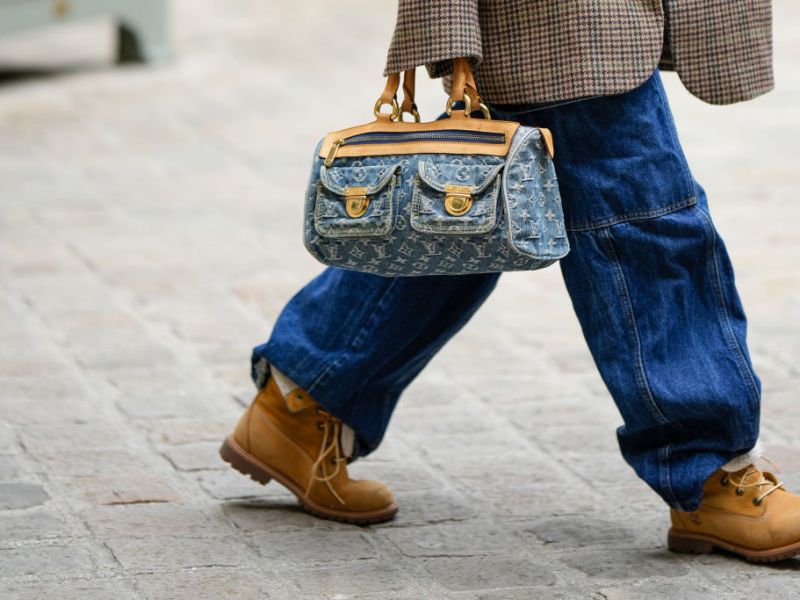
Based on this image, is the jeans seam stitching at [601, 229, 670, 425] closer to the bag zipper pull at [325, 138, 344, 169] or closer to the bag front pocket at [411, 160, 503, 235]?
the bag front pocket at [411, 160, 503, 235]

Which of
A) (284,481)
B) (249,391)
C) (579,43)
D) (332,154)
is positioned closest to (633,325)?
(579,43)

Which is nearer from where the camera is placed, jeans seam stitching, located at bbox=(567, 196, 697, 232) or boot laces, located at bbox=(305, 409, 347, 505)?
jeans seam stitching, located at bbox=(567, 196, 697, 232)

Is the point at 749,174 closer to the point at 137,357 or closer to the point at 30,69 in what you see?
the point at 137,357

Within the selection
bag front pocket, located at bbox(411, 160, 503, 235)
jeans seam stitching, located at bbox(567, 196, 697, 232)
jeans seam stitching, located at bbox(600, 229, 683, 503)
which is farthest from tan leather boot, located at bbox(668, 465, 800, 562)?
bag front pocket, located at bbox(411, 160, 503, 235)

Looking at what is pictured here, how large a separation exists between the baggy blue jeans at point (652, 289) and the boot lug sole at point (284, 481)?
0.47m

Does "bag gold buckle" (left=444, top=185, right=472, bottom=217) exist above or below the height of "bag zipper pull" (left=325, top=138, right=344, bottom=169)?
below

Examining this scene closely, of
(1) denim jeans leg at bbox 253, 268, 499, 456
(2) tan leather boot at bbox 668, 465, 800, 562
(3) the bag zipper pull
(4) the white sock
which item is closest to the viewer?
(3) the bag zipper pull

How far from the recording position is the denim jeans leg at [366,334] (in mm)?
2912

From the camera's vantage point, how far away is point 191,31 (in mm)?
9875

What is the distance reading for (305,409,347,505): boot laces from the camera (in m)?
3.07

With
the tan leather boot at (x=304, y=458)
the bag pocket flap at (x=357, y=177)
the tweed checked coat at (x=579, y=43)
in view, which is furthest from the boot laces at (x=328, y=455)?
the tweed checked coat at (x=579, y=43)

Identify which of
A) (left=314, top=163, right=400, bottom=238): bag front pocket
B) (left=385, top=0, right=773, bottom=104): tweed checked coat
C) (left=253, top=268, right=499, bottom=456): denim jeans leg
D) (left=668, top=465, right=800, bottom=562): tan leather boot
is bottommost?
(left=668, top=465, right=800, bottom=562): tan leather boot

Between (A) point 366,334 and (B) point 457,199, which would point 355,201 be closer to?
(B) point 457,199

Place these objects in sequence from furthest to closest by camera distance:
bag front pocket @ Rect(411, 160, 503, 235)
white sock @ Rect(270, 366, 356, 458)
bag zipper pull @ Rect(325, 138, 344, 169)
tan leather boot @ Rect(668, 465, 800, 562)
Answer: white sock @ Rect(270, 366, 356, 458) < tan leather boot @ Rect(668, 465, 800, 562) < bag zipper pull @ Rect(325, 138, 344, 169) < bag front pocket @ Rect(411, 160, 503, 235)
